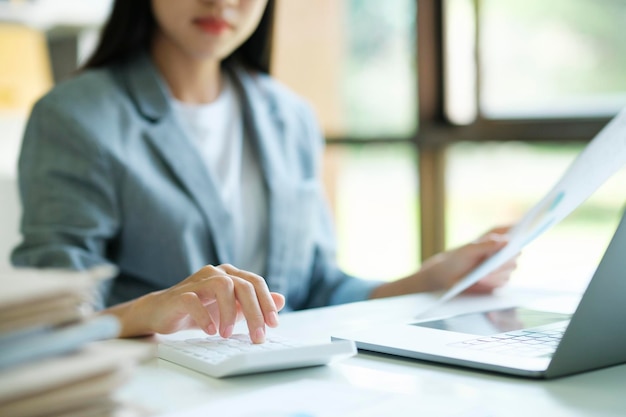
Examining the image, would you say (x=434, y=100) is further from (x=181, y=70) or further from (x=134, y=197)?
(x=134, y=197)

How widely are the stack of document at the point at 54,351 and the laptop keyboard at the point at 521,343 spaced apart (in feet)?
1.37

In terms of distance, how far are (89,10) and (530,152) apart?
134 cm

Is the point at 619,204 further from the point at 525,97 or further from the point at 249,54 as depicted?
the point at 249,54

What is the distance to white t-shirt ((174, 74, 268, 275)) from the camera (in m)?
1.58

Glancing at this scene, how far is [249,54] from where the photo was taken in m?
1.80

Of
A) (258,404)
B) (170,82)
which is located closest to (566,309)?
(258,404)

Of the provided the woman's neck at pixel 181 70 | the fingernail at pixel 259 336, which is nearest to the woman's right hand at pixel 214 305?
the fingernail at pixel 259 336

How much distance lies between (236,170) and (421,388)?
3.07 ft

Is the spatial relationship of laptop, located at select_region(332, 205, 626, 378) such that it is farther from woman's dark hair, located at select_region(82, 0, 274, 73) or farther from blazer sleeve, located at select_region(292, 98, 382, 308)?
woman's dark hair, located at select_region(82, 0, 274, 73)

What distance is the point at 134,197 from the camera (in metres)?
1.40

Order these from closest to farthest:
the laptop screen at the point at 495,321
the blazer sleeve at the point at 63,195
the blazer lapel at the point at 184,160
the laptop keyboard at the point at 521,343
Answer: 1. the laptop keyboard at the point at 521,343
2. the laptop screen at the point at 495,321
3. the blazer sleeve at the point at 63,195
4. the blazer lapel at the point at 184,160

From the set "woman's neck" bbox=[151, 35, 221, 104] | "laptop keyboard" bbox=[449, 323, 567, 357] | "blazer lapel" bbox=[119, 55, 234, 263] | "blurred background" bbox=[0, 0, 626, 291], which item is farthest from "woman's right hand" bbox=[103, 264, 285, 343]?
"blurred background" bbox=[0, 0, 626, 291]

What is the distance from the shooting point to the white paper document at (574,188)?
33.8 inches

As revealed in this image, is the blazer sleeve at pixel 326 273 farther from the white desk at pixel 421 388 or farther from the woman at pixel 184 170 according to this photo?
the white desk at pixel 421 388
